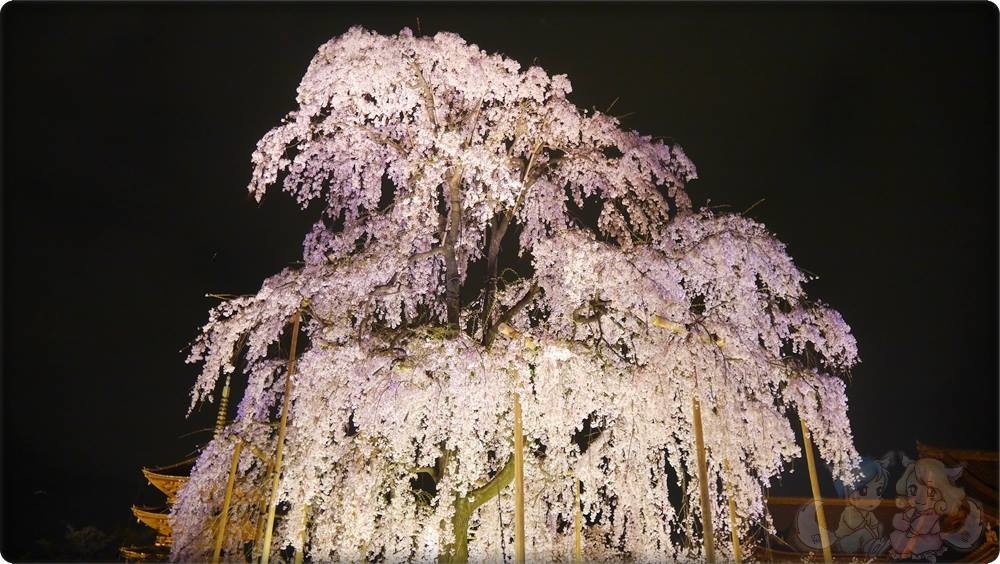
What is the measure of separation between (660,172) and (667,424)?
359cm

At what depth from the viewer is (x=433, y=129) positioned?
984cm

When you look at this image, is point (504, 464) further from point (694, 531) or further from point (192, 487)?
point (192, 487)

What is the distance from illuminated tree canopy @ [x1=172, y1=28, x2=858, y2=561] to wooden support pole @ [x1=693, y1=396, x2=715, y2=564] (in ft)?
1.18

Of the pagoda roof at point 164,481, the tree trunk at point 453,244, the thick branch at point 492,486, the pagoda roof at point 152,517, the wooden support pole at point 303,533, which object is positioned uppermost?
the tree trunk at point 453,244

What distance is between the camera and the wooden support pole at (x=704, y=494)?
24.6ft

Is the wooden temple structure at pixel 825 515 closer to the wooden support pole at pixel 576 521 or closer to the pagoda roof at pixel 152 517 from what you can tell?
the pagoda roof at pixel 152 517

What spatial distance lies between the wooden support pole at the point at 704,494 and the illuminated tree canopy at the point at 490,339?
36 cm

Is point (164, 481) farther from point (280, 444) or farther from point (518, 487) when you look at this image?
point (518, 487)

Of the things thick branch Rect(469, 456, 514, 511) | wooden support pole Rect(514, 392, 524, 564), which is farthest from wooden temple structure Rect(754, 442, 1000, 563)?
wooden support pole Rect(514, 392, 524, 564)

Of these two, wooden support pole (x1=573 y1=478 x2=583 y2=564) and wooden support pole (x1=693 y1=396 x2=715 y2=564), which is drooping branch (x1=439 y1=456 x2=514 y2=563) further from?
wooden support pole (x1=693 y1=396 x2=715 y2=564)

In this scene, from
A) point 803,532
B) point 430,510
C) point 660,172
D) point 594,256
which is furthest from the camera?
point 803,532

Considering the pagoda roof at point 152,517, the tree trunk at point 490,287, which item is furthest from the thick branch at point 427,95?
the pagoda roof at point 152,517

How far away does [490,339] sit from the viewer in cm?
932

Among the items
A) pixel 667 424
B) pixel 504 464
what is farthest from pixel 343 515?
pixel 667 424
